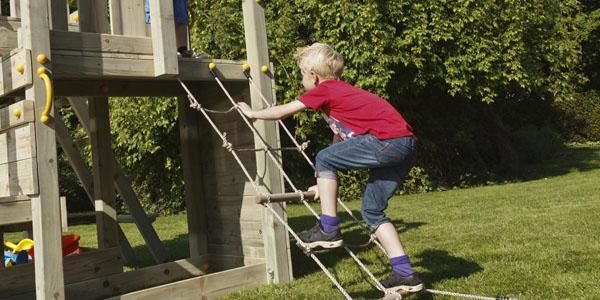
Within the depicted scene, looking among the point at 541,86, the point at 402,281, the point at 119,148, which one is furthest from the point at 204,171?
the point at 541,86

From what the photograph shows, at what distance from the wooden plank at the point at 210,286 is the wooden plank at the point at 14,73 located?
177 centimetres

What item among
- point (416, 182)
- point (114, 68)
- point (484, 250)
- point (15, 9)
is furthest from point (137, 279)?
point (416, 182)

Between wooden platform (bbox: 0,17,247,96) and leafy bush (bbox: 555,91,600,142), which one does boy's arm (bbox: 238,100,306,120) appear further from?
leafy bush (bbox: 555,91,600,142)

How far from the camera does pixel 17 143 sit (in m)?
4.47

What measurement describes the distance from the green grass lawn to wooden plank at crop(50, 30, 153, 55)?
7.46 ft

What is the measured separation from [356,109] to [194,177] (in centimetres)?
309

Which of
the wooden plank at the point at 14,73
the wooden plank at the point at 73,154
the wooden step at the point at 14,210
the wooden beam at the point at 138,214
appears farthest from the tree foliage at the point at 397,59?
the wooden step at the point at 14,210

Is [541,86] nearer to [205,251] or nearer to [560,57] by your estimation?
[560,57]

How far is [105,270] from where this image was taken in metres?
6.38

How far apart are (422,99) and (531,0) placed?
3.69 metres

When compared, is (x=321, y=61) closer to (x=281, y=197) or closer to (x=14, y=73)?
(x=281, y=197)

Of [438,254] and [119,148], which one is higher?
[119,148]

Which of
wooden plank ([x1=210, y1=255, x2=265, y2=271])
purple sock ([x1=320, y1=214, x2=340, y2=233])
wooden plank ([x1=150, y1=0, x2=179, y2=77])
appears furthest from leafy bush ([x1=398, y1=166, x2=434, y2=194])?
purple sock ([x1=320, y1=214, x2=340, y2=233])

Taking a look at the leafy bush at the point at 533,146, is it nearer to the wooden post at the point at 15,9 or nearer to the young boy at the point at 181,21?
the young boy at the point at 181,21
